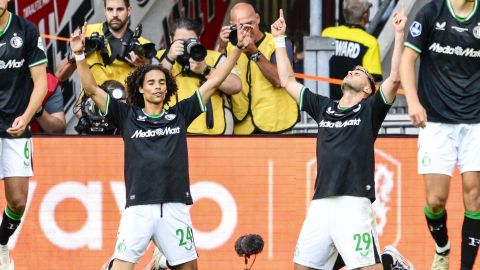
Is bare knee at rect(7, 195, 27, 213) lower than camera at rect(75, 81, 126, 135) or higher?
lower

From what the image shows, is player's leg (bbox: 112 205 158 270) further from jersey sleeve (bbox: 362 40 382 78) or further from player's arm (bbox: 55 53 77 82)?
jersey sleeve (bbox: 362 40 382 78)

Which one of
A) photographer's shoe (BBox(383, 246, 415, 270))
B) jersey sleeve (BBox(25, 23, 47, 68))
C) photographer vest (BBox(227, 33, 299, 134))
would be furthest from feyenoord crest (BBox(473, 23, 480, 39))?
jersey sleeve (BBox(25, 23, 47, 68))

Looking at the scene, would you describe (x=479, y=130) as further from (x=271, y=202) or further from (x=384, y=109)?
(x=271, y=202)

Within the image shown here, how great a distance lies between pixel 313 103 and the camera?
488 inches

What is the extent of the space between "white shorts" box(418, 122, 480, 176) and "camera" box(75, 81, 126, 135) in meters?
2.95

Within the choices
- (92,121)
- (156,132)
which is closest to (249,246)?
(156,132)

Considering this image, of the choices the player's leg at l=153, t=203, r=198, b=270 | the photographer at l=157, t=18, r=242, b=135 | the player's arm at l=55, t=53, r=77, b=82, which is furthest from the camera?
the player's arm at l=55, t=53, r=77, b=82

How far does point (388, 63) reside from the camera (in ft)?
56.2

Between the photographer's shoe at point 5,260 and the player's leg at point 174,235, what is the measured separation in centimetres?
156

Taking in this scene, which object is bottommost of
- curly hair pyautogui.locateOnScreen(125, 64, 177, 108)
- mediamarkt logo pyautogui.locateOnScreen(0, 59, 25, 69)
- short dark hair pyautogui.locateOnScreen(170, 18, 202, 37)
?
curly hair pyautogui.locateOnScreen(125, 64, 177, 108)

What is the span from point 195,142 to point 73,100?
3413 millimetres

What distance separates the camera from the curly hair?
41.0ft

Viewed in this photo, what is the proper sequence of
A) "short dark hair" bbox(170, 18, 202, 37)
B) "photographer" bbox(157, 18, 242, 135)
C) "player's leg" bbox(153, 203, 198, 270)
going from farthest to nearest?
"short dark hair" bbox(170, 18, 202, 37), "photographer" bbox(157, 18, 242, 135), "player's leg" bbox(153, 203, 198, 270)

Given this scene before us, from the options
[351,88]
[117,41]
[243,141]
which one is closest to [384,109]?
[351,88]
